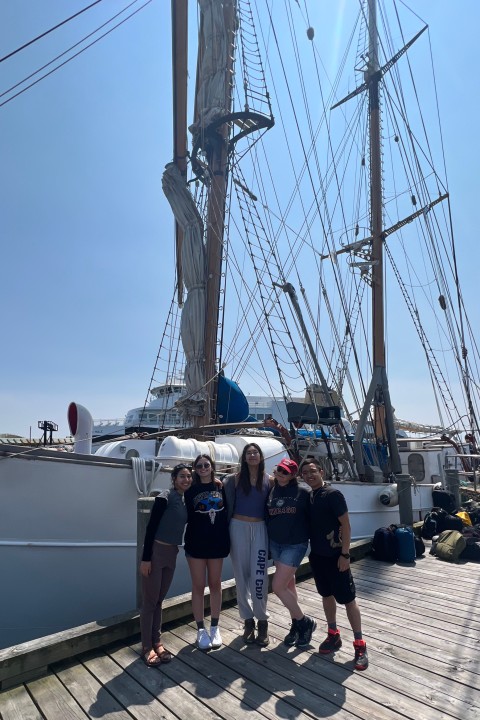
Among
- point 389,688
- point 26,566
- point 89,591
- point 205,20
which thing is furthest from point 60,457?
point 205,20

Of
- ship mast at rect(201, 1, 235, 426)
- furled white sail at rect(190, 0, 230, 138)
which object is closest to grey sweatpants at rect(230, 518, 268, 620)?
ship mast at rect(201, 1, 235, 426)

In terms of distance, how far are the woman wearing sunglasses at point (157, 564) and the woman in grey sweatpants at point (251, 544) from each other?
0.47 metres

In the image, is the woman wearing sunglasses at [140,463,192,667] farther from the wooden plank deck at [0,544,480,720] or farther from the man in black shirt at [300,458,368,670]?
the man in black shirt at [300,458,368,670]

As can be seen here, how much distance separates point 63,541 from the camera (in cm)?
546

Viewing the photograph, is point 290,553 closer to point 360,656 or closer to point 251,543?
point 251,543

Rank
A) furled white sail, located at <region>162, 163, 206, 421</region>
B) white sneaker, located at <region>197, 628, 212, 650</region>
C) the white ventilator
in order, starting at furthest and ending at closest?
furled white sail, located at <region>162, 163, 206, 421</region> < the white ventilator < white sneaker, located at <region>197, 628, 212, 650</region>

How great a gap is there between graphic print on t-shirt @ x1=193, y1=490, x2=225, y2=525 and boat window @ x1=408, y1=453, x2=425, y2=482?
34.3ft

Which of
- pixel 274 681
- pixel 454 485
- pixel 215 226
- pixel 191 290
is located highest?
pixel 215 226

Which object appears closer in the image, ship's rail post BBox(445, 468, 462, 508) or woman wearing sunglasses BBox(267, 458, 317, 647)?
woman wearing sunglasses BBox(267, 458, 317, 647)

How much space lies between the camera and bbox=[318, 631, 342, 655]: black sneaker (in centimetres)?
369

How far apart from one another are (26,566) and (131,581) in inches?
54.1

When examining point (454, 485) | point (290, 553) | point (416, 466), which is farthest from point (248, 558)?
point (416, 466)

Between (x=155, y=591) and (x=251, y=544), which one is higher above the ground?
(x=251, y=544)

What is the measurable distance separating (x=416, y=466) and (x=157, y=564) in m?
Answer: 11.0
